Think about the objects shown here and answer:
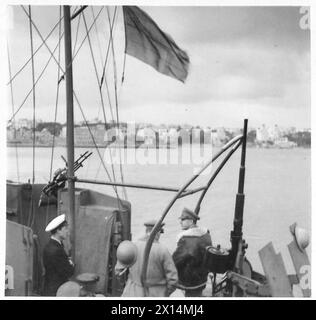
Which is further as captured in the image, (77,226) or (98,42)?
(98,42)

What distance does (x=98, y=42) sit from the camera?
14.8 ft

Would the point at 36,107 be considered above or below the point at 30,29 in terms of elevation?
below

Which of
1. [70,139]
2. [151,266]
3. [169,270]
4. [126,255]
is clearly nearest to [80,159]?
[70,139]

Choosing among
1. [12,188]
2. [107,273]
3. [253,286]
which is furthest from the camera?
[12,188]

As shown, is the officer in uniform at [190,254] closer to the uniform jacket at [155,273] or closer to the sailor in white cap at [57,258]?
the uniform jacket at [155,273]

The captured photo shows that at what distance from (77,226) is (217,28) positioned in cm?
232

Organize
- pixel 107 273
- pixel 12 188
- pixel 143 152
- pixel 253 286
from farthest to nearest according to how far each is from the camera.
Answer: pixel 12 188
pixel 143 152
pixel 107 273
pixel 253 286

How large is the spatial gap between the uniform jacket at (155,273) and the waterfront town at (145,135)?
1.14 meters

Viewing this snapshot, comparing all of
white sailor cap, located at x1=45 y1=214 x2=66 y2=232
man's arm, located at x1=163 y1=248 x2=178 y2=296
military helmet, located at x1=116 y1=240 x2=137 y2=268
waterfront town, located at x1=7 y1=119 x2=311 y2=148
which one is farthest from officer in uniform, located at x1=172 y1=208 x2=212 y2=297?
white sailor cap, located at x1=45 y1=214 x2=66 y2=232

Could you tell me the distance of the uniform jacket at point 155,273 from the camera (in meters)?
3.63

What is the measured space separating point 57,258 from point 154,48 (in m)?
2.19

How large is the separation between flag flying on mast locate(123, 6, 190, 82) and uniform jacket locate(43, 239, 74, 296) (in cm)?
196

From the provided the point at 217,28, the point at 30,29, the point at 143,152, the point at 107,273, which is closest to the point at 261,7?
the point at 217,28
